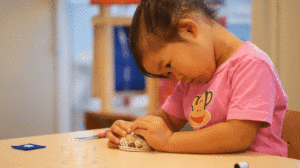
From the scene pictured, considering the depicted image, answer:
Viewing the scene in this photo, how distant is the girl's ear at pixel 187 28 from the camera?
0.82 meters

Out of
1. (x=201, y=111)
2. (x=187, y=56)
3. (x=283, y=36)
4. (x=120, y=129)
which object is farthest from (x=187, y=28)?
(x=283, y=36)

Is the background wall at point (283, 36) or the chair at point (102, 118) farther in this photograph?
the chair at point (102, 118)

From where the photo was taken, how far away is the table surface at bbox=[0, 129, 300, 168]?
2.15ft

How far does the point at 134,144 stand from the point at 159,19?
1.04 ft

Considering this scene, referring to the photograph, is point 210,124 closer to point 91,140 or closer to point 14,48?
point 91,140

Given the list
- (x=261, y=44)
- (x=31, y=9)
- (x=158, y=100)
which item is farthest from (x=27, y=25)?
(x=261, y=44)

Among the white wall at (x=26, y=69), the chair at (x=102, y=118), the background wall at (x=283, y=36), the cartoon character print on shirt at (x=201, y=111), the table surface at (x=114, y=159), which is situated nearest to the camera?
the table surface at (x=114, y=159)

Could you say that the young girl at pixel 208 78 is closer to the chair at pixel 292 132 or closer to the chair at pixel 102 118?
the chair at pixel 292 132

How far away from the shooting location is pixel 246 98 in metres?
0.76

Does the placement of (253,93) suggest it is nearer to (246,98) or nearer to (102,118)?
(246,98)

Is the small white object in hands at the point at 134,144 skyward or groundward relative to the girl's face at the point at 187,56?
groundward

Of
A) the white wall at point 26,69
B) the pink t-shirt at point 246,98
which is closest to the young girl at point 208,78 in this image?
the pink t-shirt at point 246,98

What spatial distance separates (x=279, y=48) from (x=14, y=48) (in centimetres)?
269

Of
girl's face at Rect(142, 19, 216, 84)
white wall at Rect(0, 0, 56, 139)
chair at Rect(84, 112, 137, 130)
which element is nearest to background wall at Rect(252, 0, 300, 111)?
girl's face at Rect(142, 19, 216, 84)
